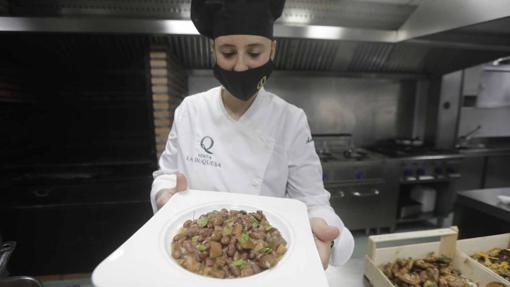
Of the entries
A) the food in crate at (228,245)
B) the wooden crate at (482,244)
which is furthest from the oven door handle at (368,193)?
the food in crate at (228,245)

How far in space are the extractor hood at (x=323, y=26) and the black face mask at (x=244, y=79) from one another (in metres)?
1.46

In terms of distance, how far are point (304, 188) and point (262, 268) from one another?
0.48 metres

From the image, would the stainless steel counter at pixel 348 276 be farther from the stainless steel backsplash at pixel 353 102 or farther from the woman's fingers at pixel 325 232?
the stainless steel backsplash at pixel 353 102

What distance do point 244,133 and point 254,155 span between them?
108 mm

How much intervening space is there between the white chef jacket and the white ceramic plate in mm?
249

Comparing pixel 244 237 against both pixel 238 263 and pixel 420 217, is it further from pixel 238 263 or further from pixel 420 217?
pixel 420 217

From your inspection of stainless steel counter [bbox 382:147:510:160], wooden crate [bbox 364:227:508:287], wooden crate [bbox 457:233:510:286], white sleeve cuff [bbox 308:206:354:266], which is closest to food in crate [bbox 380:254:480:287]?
wooden crate [bbox 364:227:508:287]

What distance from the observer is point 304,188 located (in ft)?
3.43

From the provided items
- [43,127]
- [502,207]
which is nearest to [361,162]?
[502,207]

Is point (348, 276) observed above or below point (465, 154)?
below

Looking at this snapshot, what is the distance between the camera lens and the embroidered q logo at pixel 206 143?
1.08 metres

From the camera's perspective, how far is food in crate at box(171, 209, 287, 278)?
0.62 metres

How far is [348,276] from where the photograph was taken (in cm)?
110

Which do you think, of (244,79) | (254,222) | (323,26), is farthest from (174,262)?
(323,26)
